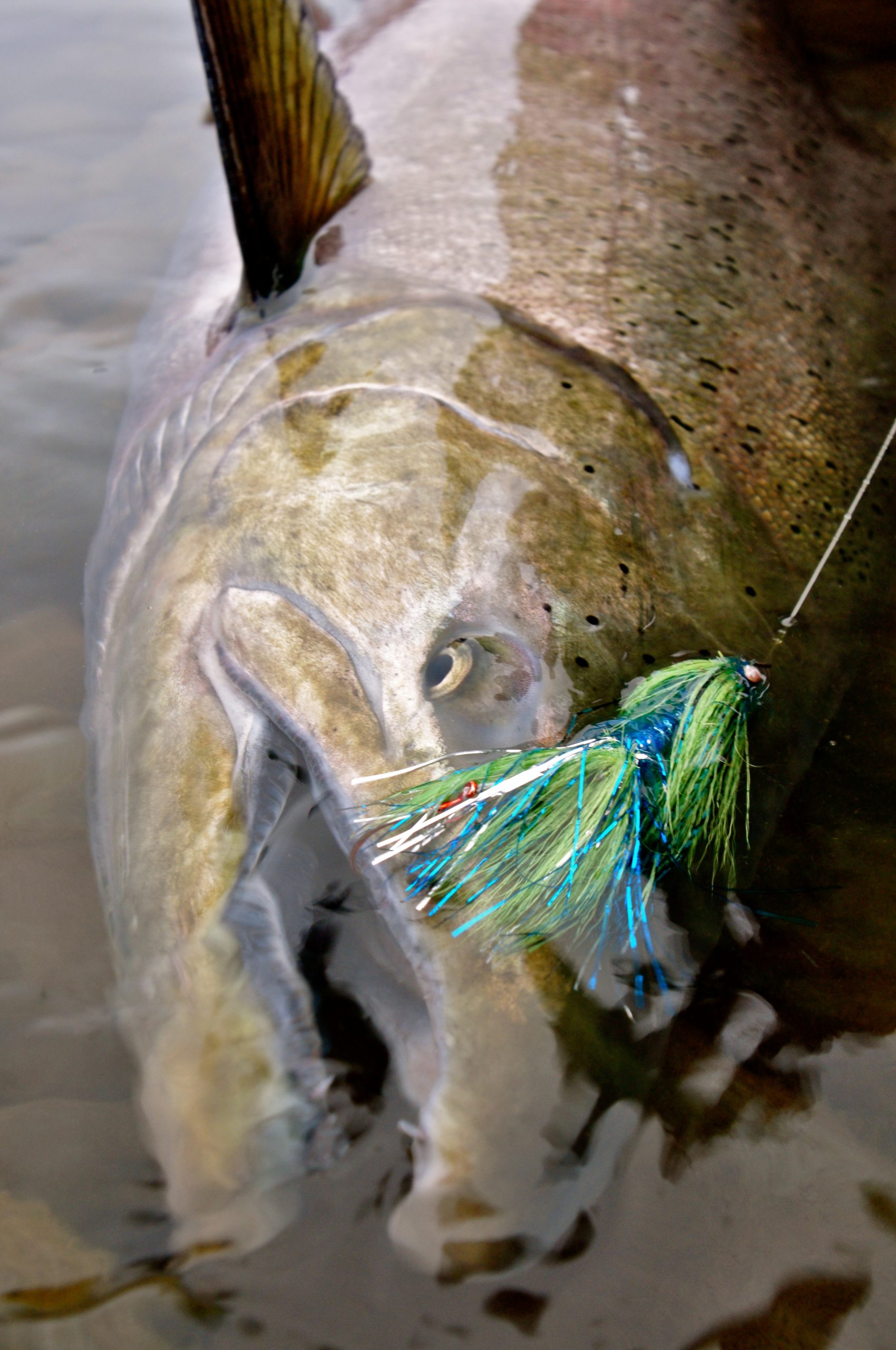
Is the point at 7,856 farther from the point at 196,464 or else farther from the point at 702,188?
the point at 702,188

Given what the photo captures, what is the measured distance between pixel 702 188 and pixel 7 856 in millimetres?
2549

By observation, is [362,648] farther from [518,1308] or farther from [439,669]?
[518,1308]

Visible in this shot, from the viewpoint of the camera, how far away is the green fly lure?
5.03 ft

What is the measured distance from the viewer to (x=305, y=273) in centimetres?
263

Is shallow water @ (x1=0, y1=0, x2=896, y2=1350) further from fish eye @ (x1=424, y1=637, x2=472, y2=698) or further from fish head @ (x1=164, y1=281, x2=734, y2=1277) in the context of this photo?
fish eye @ (x1=424, y1=637, x2=472, y2=698)

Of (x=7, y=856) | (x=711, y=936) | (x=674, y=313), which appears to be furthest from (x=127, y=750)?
(x=674, y=313)

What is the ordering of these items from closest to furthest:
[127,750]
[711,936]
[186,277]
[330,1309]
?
[330,1309] → [711,936] → [127,750] → [186,277]

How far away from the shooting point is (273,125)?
2533 millimetres

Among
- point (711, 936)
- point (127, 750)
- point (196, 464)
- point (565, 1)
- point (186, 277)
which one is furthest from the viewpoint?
point (565, 1)

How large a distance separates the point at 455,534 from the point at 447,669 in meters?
0.31

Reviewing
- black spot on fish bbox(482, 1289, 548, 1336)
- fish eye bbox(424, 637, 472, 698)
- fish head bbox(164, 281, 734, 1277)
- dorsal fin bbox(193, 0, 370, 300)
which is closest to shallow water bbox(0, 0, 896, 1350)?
black spot on fish bbox(482, 1289, 548, 1336)

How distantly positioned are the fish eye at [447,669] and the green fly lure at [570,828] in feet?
0.50

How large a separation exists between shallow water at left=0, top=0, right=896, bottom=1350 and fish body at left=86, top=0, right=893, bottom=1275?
9cm

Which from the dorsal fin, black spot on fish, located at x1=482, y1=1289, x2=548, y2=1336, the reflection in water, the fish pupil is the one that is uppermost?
the dorsal fin
